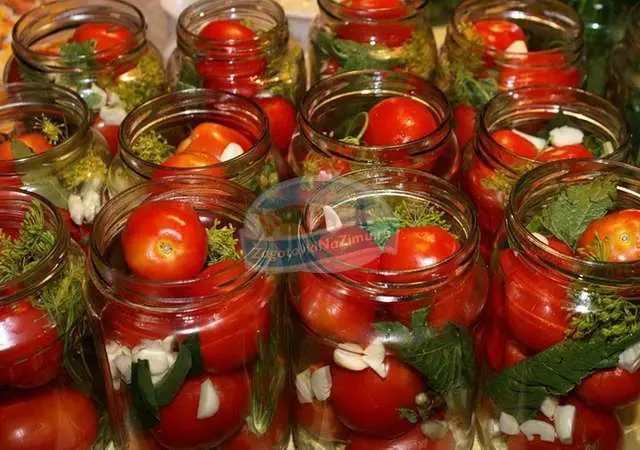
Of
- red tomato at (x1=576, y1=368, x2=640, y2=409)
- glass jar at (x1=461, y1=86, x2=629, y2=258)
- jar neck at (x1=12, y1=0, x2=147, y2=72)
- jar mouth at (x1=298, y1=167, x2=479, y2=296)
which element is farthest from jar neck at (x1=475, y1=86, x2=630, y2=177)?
jar neck at (x1=12, y1=0, x2=147, y2=72)

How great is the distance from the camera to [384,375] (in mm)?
754

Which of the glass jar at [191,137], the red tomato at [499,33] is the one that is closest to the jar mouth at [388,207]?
the glass jar at [191,137]

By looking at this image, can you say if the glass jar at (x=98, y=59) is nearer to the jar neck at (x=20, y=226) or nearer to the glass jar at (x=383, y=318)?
the jar neck at (x=20, y=226)

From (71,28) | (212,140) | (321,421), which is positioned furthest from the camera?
(71,28)

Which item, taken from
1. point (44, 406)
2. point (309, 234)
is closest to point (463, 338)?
point (309, 234)

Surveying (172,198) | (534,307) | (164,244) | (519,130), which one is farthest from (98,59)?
(534,307)

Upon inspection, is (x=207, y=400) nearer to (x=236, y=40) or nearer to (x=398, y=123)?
(x=398, y=123)

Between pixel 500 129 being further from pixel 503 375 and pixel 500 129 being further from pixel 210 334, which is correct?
pixel 210 334

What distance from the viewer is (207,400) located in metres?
0.77

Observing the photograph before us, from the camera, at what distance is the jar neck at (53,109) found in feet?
3.05

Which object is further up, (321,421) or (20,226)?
(20,226)

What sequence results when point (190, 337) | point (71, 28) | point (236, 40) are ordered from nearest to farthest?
point (190, 337), point (236, 40), point (71, 28)

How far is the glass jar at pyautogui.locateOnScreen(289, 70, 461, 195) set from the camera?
2.91ft

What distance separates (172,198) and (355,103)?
284mm
